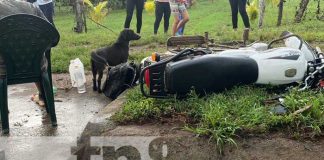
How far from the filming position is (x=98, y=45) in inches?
360

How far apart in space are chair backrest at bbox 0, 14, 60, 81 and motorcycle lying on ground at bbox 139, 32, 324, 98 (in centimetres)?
109

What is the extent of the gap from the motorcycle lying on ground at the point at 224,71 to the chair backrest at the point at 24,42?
1086 millimetres

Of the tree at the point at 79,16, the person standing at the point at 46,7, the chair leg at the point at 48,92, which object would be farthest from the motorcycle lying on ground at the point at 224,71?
the tree at the point at 79,16

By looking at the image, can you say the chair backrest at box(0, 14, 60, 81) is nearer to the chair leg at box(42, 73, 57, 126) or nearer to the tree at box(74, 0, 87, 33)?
the chair leg at box(42, 73, 57, 126)

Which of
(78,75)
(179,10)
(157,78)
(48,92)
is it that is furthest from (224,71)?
(179,10)

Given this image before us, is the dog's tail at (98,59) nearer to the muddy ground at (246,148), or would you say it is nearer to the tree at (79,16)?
the muddy ground at (246,148)

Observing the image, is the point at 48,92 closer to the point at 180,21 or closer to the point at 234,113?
the point at 234,113

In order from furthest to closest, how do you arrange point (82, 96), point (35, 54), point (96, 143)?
point (82, 96)
point (35, 54)
point (96, 143)

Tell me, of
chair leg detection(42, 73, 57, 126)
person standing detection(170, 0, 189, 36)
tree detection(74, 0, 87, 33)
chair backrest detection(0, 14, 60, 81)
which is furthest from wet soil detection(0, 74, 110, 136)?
tree detection(74, 0, 87, 33)

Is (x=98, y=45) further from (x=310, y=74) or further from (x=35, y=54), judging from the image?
(x=310, y=74)

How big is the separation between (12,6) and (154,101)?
1.84 meters

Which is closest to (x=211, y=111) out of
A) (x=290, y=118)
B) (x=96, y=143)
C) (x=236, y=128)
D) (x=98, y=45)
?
(x=236, y=128)

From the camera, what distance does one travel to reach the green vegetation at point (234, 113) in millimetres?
→ 3301

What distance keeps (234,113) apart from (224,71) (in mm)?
390
